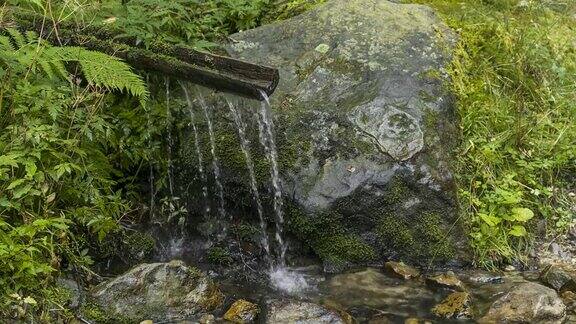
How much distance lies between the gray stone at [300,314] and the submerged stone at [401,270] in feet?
2.30

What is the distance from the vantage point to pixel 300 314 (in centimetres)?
380

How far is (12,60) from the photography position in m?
3.98

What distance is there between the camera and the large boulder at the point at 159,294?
3.79 meters

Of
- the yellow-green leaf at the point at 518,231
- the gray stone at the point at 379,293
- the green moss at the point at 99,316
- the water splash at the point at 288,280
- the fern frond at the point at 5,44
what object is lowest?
the water splash at the point at 288,280

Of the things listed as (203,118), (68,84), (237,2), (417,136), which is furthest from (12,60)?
(417,136)

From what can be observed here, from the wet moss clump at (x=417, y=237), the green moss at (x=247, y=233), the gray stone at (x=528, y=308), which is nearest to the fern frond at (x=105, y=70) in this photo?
the green moss at (x=247, y=233)

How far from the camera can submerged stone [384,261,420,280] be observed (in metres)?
4.32

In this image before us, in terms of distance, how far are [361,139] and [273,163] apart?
0.70 meters

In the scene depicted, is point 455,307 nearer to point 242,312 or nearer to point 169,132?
point 242,312

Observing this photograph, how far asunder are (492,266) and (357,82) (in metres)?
1.79

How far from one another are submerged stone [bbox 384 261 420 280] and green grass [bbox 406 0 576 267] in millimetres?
513

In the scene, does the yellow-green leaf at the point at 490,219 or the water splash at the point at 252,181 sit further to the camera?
the water splash at the point at 252,181

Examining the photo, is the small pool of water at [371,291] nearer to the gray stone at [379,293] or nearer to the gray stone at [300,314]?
the gray stone at [379,293]

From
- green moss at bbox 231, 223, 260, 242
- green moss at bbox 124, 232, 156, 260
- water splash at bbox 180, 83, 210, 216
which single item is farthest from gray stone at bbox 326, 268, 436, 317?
green moss at bbox 124, 232, 156, 260
